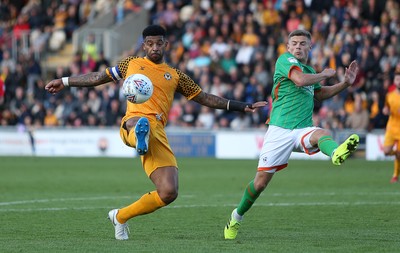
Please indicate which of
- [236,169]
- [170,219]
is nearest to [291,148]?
[170,219]

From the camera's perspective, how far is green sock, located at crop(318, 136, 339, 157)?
33.7 feet

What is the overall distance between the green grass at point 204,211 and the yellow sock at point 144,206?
0.94ft

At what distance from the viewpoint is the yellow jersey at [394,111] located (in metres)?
20.3

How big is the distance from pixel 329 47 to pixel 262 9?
13.6 feet

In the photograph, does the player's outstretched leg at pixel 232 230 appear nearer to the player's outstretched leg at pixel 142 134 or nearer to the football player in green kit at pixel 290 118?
the football player in green kit at pixel 290 118

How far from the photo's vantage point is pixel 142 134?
33.0 feet

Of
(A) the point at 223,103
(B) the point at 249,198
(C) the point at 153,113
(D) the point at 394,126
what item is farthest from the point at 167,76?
(D) the point at 394,126

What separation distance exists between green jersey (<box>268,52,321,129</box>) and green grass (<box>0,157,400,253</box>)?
4.26ft

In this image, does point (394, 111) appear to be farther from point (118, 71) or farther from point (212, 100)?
point (118, 71)

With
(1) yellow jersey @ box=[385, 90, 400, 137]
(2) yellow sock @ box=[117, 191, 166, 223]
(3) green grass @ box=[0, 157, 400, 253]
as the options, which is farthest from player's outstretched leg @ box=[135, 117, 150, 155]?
(1) yellow jersey @ box=[385, 90, 400, 137]

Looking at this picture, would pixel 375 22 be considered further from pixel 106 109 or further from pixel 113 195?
pixel 113 195

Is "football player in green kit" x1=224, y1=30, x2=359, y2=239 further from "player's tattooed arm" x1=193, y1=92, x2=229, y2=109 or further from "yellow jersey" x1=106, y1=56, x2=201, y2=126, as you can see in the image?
"yellow jersey" x1=106, y1=56, x2=201, y2=126

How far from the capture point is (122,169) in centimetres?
2534

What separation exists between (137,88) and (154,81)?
432 millimetres
